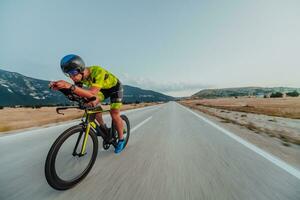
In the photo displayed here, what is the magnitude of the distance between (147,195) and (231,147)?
3.19 m

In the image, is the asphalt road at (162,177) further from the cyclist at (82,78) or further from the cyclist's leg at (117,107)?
the cyclist at (82,78)

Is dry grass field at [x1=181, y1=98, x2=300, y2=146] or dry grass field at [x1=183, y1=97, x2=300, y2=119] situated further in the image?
dry grass field at [x1=183, y1=97, x2=300, y2=119]

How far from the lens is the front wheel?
227 cm

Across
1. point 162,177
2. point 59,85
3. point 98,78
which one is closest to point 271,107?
point 162,177

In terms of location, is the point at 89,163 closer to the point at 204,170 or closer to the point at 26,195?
the point at 26,195

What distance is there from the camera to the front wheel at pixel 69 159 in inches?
89.2

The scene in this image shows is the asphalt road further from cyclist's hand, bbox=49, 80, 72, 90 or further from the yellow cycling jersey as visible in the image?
the yellow cycling jersey

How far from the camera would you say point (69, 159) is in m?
2.78

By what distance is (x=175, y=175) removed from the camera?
9.21 ft

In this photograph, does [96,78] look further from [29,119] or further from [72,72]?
[29,119]

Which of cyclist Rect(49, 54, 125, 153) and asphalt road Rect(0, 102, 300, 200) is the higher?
cyclist Rect(49, 54, 125, 153)

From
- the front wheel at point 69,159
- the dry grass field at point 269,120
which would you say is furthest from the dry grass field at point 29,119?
the dry grass field at point 269,120

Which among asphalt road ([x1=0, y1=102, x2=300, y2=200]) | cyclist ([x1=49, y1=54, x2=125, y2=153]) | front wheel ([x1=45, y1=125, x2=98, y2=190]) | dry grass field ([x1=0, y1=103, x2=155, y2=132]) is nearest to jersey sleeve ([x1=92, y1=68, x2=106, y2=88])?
cyclist ([x1=49, y1=54, x2=125, y2=153])

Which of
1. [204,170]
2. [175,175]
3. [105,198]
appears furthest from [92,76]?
[204,170]
